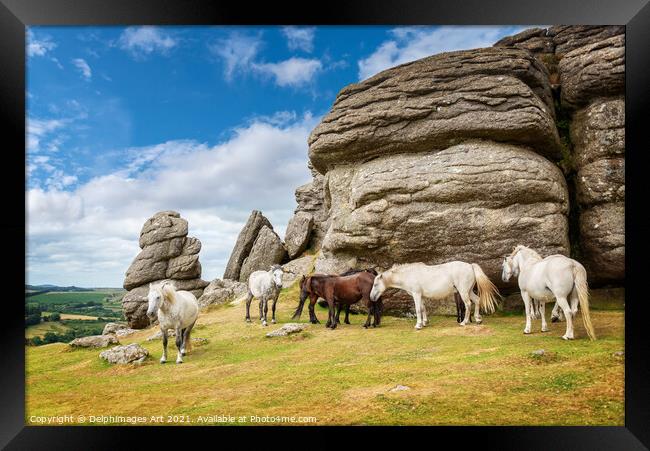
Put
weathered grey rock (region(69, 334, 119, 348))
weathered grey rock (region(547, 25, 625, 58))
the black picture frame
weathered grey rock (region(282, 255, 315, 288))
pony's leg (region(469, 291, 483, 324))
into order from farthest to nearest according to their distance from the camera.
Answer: weathered grey rock (region(282, 255, 315, 288)), weathered grey rock (region(547, 25, 625, 58)), pony's leg (region(469, 291, 483, 324)), weathered grey rock (region(69, 334, 119, 348)), the black picture frame

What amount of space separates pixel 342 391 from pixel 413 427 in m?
1.34

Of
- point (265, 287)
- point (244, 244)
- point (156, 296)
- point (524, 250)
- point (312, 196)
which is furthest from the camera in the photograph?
point (312, 196)

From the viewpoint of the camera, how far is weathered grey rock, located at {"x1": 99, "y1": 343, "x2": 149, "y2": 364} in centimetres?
859

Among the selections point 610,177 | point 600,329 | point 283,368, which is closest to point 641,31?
point 610,177

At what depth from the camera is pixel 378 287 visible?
1095 centimetres

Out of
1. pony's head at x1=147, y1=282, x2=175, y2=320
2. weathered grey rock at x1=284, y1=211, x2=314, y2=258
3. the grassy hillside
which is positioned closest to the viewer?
the grassy hillside

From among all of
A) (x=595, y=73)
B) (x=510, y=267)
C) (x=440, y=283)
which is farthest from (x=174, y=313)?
(x=595, y=73)

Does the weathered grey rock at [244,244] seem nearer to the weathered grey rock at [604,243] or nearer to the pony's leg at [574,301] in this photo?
the weathered grey rock at [604,243]

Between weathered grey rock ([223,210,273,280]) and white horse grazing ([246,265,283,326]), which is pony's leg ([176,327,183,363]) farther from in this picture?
weathered grey rock ([223,210,273,280])

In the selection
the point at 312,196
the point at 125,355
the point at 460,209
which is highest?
the point at 312,196

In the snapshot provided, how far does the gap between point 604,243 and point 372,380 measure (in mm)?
8434

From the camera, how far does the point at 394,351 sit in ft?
28.3

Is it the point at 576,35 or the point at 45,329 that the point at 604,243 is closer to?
the point at 576,35

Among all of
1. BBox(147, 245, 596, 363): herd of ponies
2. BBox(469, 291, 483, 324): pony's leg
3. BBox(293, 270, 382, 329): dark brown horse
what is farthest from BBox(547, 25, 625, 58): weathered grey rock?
BBox(293, 270, 382, 329): dark brown horse
